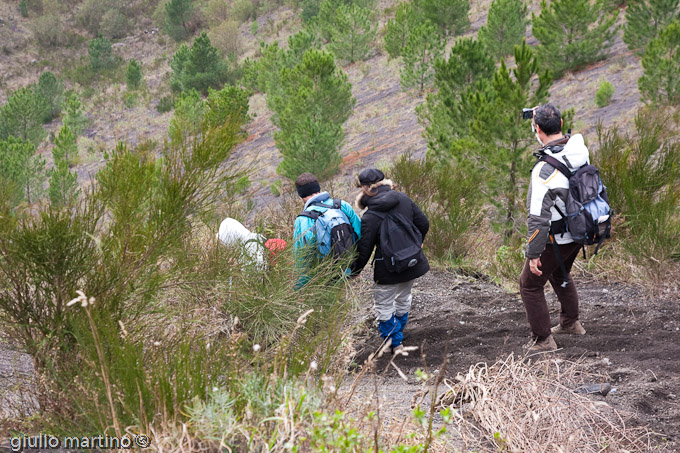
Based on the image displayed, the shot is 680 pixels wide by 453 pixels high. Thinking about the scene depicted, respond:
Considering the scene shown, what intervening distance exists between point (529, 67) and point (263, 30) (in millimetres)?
34606

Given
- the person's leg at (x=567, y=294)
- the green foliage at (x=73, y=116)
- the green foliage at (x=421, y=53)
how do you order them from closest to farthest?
the person's leg at (x=567, y=294), the green foliage at (x=421, y=53), the green foliage at (x=73, y=116)

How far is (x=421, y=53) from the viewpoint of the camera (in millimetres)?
18578

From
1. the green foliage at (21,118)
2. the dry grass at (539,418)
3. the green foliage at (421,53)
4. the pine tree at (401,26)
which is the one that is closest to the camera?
the dry grass at (539,418)

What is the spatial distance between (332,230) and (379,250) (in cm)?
35

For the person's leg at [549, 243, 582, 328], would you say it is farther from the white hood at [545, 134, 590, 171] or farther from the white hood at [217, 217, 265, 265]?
the white hood at [217, 217, 265, 265]

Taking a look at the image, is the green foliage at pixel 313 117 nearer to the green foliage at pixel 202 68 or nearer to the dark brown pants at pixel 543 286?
the dark brown pants at pixel 543 286

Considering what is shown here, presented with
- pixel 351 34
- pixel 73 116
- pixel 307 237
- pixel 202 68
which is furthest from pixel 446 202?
pixel 73 116

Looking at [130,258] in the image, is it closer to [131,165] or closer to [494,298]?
[131,165]

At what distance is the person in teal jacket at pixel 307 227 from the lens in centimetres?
369

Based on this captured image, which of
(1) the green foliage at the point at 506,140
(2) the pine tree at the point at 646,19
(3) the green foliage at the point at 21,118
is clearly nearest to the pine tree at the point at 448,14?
(2) the pine tree at the point at 646,19

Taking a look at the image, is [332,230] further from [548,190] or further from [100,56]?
[100,56]

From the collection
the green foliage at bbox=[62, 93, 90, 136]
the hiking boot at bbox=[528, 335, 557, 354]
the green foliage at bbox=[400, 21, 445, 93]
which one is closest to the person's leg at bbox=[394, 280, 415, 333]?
the hiking boot at bbox=[528, 335, 557, 354]

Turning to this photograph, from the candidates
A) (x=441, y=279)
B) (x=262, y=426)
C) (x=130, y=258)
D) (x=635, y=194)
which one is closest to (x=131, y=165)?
(x=130, y=258)

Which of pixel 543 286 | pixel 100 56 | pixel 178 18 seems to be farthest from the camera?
pixel 178 18
